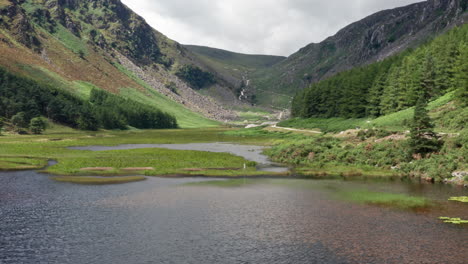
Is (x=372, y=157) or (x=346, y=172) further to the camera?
(x=372, y=157)

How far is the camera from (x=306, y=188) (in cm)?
5406

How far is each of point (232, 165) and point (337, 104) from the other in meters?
111

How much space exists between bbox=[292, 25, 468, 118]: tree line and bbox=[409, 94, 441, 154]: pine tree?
89.5ft

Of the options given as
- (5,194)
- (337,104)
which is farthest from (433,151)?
(337,104)

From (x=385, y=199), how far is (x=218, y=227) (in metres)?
23.0

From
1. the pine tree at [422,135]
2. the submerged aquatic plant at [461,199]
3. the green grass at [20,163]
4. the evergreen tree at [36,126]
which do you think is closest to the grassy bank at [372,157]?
the pine tree at [422,135]

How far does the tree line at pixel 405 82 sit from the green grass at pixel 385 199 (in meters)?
49.4

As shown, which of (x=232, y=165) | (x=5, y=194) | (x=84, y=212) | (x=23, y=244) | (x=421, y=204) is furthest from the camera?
(x=232, y=165)

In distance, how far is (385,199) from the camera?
1821 inches

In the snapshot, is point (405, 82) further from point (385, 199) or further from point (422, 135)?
point (385, 199)

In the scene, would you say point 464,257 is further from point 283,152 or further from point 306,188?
point 283,152

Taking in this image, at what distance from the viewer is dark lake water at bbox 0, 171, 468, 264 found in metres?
28.6

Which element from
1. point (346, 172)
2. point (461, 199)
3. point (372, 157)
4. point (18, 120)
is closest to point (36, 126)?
point (18, 120)

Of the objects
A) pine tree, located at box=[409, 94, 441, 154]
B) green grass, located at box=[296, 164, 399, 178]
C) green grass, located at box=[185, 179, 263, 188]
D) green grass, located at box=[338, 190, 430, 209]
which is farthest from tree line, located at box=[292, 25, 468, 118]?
green grass, located at box=[185, 179, 263, 188]
